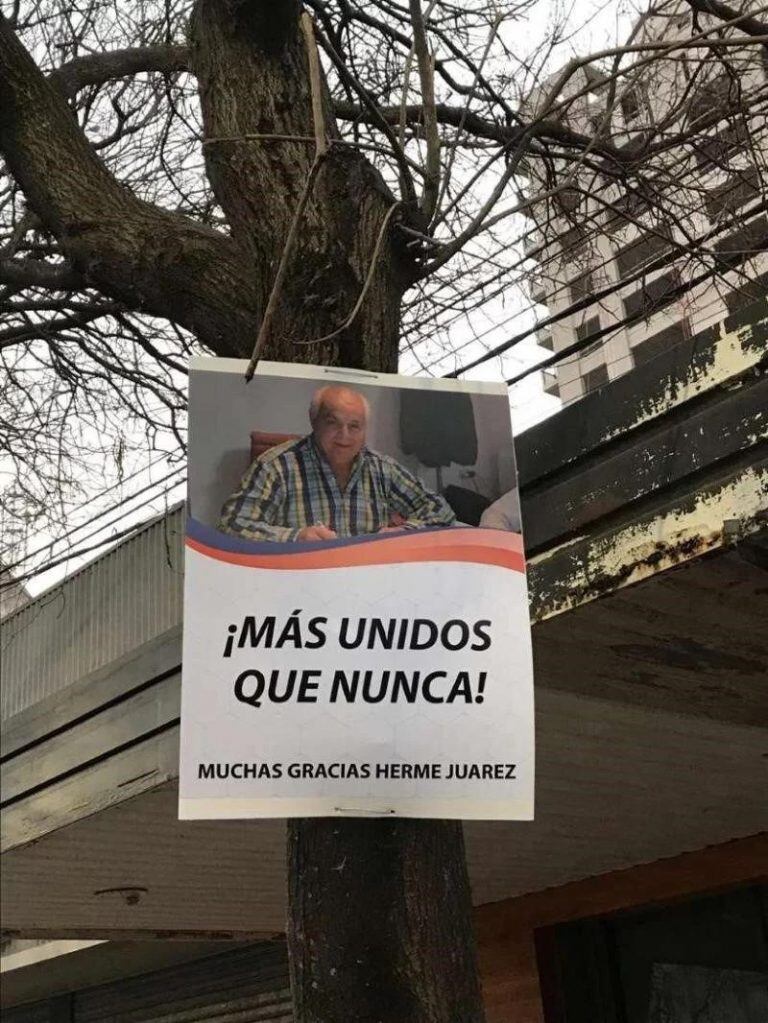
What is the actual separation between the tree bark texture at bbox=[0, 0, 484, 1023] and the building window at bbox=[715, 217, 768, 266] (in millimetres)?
1517

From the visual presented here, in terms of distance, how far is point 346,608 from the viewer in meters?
3.12

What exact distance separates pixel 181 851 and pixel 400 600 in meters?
4.86

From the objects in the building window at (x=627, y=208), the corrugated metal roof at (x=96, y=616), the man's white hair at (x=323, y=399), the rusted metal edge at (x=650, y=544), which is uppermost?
the building window at (x=627, y=208)

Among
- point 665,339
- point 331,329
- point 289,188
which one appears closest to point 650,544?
point 331,329

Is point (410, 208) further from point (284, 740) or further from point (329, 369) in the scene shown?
point (284, 740)

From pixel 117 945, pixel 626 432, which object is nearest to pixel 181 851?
pixel 117 945

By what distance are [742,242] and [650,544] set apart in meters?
2.24

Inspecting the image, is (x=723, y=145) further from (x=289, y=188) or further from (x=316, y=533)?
(x=316, y=533)

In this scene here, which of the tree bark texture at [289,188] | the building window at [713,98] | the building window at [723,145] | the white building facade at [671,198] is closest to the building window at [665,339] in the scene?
the white building facade at [671,198]

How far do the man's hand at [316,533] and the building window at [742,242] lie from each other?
7.00 ft

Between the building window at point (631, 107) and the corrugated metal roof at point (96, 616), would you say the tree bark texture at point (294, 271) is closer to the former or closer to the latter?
the building window at point (631, 107)

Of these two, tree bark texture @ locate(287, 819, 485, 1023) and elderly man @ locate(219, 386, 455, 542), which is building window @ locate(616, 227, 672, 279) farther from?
tree bark texture @ locate(287, 819, 485, 1023)

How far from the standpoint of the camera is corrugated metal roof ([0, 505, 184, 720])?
22.1 ft

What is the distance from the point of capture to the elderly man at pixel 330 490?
3186 millimetres
